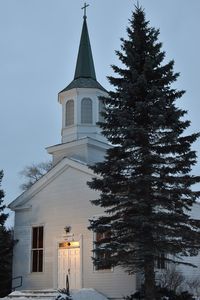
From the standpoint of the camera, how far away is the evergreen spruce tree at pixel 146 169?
1539 centimetres

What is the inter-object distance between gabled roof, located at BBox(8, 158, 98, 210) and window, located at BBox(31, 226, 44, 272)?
1.44 m

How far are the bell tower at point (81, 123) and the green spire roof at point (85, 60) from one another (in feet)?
0.83

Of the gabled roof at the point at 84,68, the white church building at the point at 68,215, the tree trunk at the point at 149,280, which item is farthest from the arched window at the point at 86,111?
the tree trunk at the point at 149,280

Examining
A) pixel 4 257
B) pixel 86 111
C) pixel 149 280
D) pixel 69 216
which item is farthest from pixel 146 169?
pixel 4 257

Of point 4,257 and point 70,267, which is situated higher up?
point 4,257

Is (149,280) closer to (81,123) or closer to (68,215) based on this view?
(68,215)

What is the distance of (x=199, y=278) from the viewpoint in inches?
913

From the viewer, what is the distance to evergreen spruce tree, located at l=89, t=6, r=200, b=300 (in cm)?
1539

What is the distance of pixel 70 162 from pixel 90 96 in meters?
4.20

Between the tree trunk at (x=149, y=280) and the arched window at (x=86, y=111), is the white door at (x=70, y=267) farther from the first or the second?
the arched window at (x=86, y=111)

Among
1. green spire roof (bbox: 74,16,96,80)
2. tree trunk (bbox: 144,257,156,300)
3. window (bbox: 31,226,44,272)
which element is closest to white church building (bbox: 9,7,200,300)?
window (bbox: 31,226,44,272)

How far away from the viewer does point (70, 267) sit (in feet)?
71.3

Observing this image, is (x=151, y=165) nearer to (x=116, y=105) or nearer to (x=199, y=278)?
(x=116, y=105)

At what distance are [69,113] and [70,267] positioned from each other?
26.7 feet
